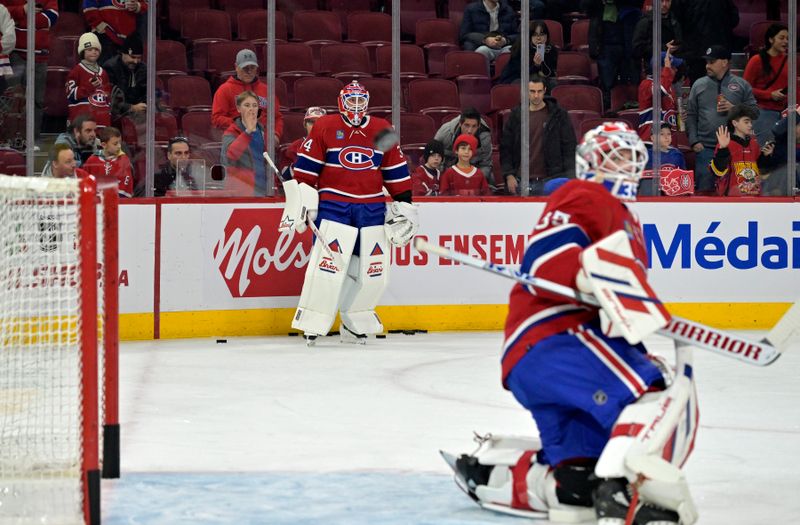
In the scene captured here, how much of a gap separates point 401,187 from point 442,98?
1.05 m

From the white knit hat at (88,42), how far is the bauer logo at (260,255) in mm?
1152

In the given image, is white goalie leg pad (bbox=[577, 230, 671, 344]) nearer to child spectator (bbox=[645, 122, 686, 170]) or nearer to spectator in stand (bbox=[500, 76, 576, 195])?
spectator in stand (bbox=[500, 76, 576, 195])

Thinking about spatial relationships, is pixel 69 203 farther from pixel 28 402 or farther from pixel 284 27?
pixel 284 27

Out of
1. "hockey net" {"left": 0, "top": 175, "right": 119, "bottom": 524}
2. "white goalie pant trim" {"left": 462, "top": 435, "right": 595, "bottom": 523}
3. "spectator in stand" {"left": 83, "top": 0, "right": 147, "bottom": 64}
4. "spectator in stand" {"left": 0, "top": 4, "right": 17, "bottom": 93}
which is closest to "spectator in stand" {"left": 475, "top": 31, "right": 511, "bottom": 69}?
"spectator in stand" {"left": 83, "top": 0, "right": 147, "bottom": 64}

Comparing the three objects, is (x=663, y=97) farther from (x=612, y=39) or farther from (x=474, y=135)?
(x=474, y=135)

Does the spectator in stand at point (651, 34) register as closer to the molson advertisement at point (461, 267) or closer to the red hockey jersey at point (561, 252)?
the molson advertisement at point (461, 267)

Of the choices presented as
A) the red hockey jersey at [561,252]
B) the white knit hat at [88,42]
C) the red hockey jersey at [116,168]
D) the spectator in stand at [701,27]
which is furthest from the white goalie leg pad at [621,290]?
the spectator in stand at [701,27]

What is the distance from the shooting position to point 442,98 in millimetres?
8500

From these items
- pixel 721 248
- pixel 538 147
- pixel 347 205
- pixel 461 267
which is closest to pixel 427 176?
pixel 461 267

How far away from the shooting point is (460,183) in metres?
8.31

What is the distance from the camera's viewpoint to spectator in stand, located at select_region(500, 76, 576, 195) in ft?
27.4

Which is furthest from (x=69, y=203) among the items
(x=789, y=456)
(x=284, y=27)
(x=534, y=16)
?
(x=534, y=16)

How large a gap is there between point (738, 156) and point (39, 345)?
17.7ft

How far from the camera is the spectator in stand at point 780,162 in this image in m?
8.55
